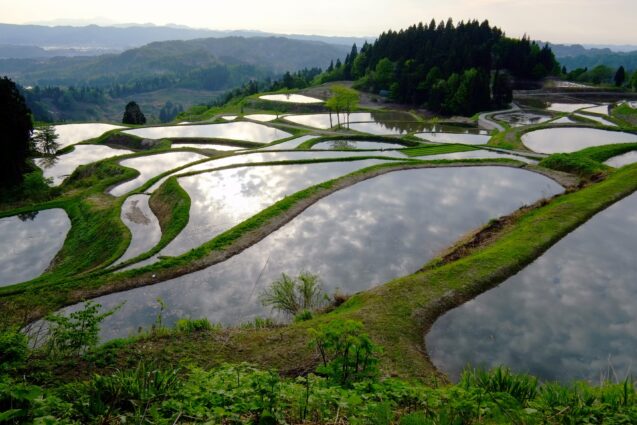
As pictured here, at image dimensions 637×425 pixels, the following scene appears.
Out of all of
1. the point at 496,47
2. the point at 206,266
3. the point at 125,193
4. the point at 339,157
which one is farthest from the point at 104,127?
the point at 496,47

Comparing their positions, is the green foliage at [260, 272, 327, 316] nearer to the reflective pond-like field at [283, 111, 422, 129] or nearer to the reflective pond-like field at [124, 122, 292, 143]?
the reflective pond-like field at [124, 122, 292, 143]

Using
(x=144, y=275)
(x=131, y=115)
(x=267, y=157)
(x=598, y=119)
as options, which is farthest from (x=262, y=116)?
(x=144, y=275)

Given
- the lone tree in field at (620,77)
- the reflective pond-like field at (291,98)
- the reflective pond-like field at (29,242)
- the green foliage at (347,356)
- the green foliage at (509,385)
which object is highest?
the lone tree in field at (620,77)

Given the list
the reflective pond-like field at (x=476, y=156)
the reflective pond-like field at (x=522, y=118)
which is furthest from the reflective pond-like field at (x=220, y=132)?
the reflective pond-like field at (x=522, y=118)

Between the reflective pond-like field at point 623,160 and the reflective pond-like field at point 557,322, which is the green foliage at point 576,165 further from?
the reflective pond-like field at point 557,322

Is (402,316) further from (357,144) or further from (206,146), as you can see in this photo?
(206,146)

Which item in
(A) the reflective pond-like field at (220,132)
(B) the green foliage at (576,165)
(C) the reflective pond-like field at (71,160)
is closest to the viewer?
(B) the green foliage at (576,165)
